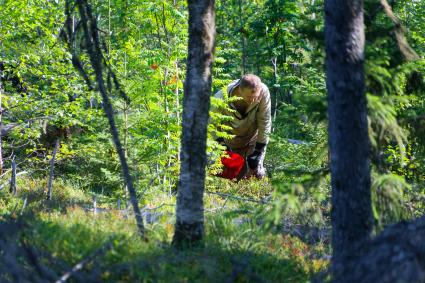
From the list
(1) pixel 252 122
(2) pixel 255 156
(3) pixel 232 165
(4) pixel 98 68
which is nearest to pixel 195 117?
(4) pixel 98 68

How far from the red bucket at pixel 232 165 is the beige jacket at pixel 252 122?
390mm

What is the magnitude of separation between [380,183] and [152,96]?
18.6 ft

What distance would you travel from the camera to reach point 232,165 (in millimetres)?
11445

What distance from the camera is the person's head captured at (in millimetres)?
9930

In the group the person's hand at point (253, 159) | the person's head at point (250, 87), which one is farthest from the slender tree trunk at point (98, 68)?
the person's hand at point (253, 159)

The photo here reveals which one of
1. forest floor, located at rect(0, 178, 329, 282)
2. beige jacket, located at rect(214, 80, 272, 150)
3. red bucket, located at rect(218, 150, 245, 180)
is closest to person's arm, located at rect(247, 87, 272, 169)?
beige jacket, located at rect(214, 80, 272, 150)

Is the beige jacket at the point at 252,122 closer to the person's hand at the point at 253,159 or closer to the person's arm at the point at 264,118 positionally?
the person's arm at the point at 264,118

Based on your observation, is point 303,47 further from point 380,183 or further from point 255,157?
point 380,183

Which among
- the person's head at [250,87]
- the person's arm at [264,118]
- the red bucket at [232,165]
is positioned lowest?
the red bucket at [232,165]

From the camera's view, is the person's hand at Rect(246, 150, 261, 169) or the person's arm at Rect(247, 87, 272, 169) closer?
the person's arm at Rect(247, 87, 272, 169)

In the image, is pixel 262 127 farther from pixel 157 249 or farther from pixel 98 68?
pixel 157 249

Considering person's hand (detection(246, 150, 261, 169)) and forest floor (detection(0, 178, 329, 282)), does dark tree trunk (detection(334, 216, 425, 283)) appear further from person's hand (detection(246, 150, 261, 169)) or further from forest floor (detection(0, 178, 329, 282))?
person's hand (detection(246, 150, 261, 169))

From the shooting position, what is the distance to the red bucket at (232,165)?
448 inches

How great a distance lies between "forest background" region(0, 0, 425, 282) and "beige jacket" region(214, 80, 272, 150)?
0.37 metres
